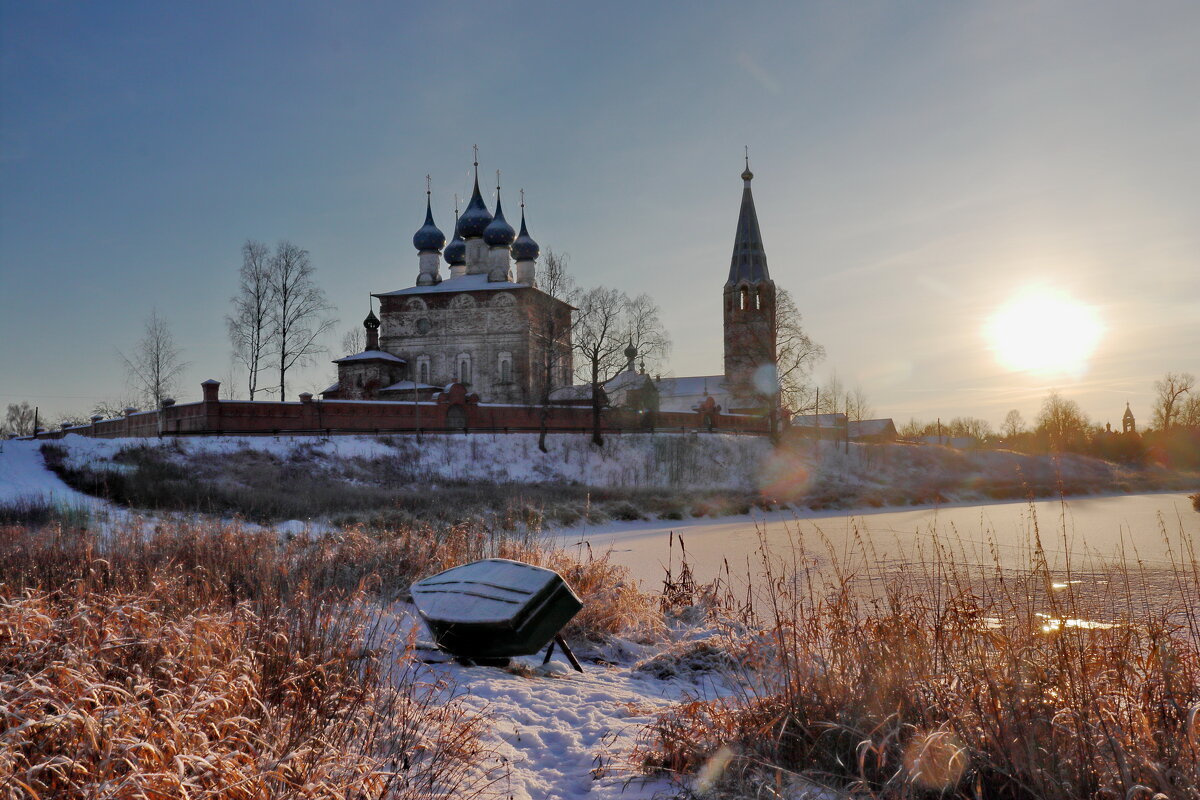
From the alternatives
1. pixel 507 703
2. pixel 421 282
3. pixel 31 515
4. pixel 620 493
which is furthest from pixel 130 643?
pixel 421 282

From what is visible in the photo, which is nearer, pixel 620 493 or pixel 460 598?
pixel 460 598

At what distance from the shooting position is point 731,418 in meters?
40.8

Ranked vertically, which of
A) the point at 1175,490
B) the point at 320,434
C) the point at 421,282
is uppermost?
the point at 421,282

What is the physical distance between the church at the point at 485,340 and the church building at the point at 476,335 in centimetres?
5

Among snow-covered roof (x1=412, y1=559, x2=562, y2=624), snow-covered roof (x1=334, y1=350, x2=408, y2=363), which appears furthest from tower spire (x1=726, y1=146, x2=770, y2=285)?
snow-covered roof (x1=412, y1=559, x2=562, y2=624)

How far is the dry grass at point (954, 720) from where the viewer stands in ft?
9.63

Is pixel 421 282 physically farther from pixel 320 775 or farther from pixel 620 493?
pixel 320 775

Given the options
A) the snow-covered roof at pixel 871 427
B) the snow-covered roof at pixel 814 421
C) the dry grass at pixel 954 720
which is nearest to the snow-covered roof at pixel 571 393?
the snow-covered roof at pixel 814 421

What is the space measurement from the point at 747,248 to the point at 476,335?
18.0 meters

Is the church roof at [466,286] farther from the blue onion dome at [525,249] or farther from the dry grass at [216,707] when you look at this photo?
the dry grass at [216,707]

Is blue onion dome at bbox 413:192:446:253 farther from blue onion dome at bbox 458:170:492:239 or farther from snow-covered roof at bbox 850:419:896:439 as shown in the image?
snow-covered roof at bbox 850:419:896:439

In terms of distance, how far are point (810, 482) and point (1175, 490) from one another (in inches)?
568

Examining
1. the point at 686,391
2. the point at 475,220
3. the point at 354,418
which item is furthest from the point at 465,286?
the point at 686,391

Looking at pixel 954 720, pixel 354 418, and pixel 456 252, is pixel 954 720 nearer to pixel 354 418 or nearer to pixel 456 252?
pixel 354 418
